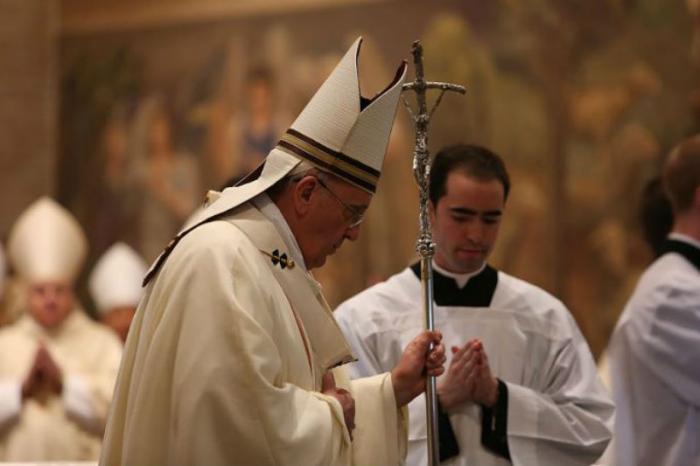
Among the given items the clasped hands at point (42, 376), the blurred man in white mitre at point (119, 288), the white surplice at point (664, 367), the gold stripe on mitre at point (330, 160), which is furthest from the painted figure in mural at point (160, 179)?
the gold stripe on mitre at point (330, 160)

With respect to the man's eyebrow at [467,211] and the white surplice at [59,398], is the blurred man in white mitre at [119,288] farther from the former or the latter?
the man's eyebrow at [467,211]

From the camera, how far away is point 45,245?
9445 millimetres

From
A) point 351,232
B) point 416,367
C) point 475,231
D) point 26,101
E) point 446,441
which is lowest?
point 446,441

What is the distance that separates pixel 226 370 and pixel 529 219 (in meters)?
8.39

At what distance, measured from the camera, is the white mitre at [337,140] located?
144 inches

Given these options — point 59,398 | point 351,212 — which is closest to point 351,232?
point 351,212

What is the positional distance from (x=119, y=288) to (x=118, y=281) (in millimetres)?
82

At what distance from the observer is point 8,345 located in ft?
28.8

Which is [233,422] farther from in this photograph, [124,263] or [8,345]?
[124,263]

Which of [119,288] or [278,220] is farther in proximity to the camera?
[119,288]

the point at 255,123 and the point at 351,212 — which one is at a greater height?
the point at 351,212

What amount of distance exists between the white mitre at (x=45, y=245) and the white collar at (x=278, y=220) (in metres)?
5.72

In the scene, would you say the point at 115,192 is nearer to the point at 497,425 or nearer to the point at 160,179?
the point at 160,179

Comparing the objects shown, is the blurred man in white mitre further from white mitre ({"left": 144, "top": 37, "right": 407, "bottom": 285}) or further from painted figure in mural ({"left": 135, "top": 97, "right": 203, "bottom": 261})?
white mitre ({"left": 144, "top": 37, "right": 407, "bottom": 285})
